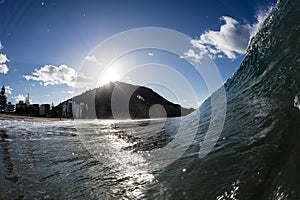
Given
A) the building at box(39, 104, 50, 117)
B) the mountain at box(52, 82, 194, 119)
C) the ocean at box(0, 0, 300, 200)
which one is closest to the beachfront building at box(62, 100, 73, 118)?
the building at box(39, 104, 50, 117)

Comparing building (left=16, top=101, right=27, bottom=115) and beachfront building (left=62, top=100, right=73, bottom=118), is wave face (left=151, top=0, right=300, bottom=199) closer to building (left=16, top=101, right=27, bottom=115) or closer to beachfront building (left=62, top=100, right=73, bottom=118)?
beachfront building (left=62, top=100, right=73, bottom=118)

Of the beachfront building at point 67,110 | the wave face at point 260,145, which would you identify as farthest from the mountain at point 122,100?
the wave face at point 260,145

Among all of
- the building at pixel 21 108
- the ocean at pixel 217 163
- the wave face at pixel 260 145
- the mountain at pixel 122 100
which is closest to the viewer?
the wave face at pixel 260 145

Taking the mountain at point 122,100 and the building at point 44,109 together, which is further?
the mountain at point 122,100

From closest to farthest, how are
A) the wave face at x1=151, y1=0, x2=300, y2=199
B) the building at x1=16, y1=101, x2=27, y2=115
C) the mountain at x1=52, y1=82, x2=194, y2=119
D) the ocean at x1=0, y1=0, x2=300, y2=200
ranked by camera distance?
1. the wave face at x1=151, y1=0, x2=300, y2=199
2. the ocean at x1=0, y1=0, x2=300, y2=200
3. the building at x1=16, y1=101, x2=27, y2=115
4. the mountain at x1=52, y1=82, x2=194, y2=119

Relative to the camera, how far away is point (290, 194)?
234 centimetres

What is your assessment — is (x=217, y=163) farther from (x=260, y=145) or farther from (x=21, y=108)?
(x=21, y=108)

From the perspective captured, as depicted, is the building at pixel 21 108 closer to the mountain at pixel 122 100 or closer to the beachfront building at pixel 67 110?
the beachfront building at pixel 67 110

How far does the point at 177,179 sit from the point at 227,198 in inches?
37.8

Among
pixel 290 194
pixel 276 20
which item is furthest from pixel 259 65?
pixel 290 194

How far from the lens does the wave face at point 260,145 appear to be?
271 centimetres

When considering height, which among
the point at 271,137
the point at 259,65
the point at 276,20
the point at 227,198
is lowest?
the point at 227,198

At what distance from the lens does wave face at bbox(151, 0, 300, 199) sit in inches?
107

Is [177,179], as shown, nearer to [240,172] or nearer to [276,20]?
[240,172]
